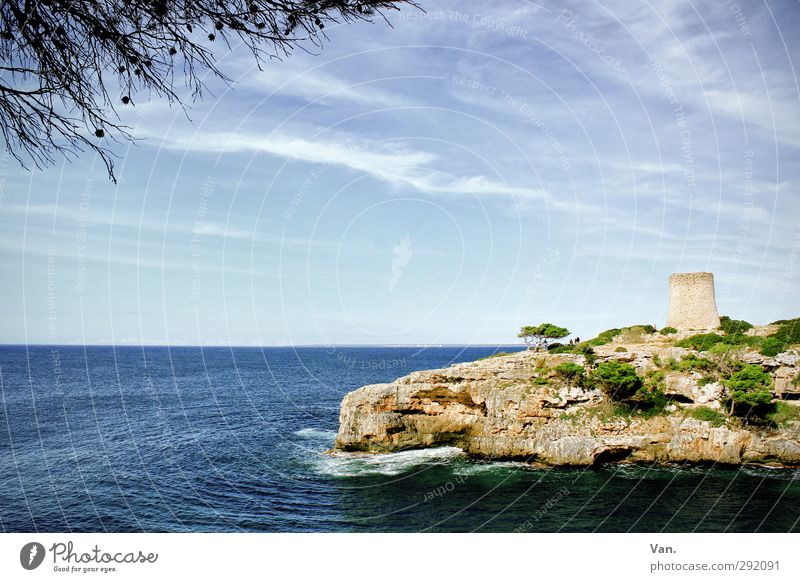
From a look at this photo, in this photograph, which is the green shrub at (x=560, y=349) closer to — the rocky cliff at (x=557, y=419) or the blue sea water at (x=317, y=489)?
the rocky cliff at (x=557, y=419)

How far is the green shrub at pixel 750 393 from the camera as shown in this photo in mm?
31797

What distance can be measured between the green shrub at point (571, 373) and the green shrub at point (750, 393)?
9928 mm

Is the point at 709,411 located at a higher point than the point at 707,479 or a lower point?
higher

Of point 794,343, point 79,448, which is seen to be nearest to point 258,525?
point 79,448

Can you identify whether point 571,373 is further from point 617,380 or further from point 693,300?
point 693,300

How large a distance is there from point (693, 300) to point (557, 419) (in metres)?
19.7

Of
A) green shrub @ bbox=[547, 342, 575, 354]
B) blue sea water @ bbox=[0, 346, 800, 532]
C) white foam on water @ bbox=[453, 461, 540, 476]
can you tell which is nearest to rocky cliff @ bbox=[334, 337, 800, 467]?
white foam on water @ bbox=[453, 461, 540, 476]

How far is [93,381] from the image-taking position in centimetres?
9575

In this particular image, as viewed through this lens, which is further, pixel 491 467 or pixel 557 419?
pixel 557 419

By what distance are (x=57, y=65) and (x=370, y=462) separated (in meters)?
33.5

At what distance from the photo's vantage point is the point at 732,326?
43188mm
